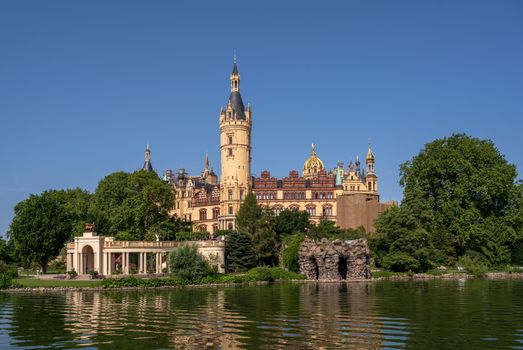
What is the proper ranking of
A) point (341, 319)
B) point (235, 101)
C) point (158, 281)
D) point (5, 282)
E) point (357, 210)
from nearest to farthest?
point (341, 319), point (5, 282), point (158, 281), point (357, 210), point (235, 101)

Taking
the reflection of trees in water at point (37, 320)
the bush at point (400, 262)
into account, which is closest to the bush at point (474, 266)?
the bush at point (400, 262)

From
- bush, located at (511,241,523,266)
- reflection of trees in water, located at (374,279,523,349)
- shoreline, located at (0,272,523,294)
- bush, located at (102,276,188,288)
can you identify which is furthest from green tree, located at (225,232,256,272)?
bush, located at (511,241,523,266)

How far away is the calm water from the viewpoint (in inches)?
728

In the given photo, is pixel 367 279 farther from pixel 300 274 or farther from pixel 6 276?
pixel 6 276

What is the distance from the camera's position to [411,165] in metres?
70.2

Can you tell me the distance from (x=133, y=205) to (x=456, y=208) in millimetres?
33283

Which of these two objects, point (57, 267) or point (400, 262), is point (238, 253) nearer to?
point (400, 262)

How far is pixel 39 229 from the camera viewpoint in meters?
→ 54.9

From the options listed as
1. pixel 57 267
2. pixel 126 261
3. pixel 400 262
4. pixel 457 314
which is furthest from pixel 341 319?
pixel 57 267

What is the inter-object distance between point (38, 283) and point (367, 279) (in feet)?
82.0

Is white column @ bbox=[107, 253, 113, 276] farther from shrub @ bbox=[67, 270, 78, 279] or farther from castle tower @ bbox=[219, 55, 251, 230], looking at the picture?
castle tower @ bbox=[219, 55, 251, 230]

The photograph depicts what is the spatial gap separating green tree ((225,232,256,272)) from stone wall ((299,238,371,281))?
6.54 m

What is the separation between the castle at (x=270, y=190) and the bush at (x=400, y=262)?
3795 centimetres

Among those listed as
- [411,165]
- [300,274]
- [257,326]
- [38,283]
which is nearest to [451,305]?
[257,326]
